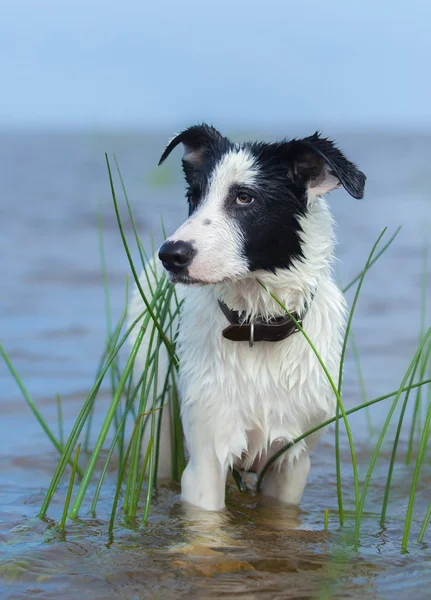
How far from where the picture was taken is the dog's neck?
3.76m

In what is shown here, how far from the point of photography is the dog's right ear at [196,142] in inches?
157

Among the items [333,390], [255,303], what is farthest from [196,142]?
[333,390]

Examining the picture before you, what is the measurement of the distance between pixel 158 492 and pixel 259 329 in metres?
1.33

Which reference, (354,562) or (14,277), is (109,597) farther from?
(14,277)

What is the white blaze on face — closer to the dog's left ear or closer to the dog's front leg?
the dog's left ear

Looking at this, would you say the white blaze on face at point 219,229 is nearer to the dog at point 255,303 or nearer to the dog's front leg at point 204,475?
the dog at point 255,303

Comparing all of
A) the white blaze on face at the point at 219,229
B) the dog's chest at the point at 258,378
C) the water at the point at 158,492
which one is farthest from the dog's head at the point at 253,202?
the water at the point at 158,492

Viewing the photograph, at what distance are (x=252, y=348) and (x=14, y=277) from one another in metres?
6.75

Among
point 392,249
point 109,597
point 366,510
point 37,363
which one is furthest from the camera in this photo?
point 392,249

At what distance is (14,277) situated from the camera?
1020 centimetres

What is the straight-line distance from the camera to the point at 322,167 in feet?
12.2

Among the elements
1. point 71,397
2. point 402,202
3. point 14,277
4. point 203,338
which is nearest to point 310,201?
point 203,338

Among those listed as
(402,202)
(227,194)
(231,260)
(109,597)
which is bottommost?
(109,597)

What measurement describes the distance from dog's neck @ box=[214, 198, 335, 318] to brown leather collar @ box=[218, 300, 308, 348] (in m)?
0.03
